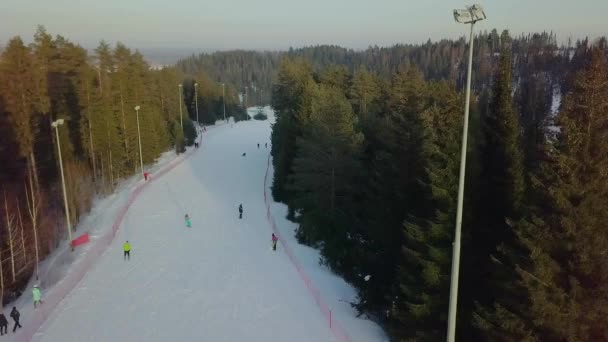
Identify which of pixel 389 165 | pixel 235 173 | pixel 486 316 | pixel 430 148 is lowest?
pixel 235 173

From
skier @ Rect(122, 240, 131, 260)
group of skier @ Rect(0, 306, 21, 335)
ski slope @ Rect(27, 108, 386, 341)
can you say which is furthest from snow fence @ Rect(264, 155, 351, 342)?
group of skier @ Rect(0, 306, 21, 335)

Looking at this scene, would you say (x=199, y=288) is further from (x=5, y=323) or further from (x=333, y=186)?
(x=333, y=186)

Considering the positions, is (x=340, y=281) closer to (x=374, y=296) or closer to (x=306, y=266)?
(x=306, y=266)

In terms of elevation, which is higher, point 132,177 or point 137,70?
point 137,70

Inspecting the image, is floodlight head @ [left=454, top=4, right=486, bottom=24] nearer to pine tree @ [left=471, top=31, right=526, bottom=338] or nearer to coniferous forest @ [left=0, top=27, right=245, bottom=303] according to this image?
pine tree @ [left=471, top=31, right=526, bottom=338]

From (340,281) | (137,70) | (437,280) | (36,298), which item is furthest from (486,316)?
(137,70)

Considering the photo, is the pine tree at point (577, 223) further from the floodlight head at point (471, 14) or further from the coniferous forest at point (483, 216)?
the floodlight head at point (471, 14)

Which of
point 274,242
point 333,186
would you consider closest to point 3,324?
point 274,242
